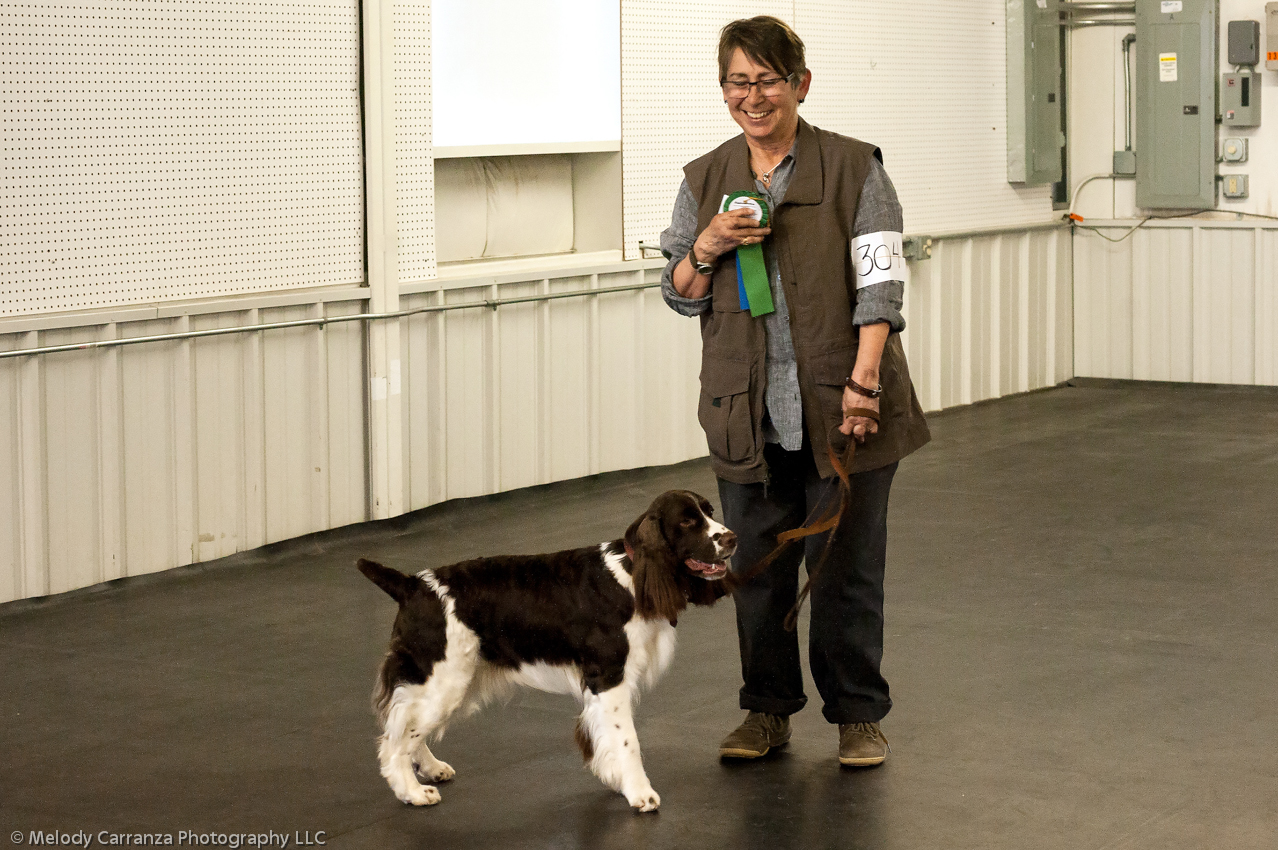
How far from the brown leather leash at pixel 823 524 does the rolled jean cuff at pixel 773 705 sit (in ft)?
0.77

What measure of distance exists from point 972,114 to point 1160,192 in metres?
1.48

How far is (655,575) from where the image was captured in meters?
3.46

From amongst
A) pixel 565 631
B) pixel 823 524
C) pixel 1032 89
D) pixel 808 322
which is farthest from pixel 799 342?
pixel 1032 89

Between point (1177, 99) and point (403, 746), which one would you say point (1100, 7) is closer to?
point (1177, 99)

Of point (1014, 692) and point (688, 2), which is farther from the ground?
point (688, 2)

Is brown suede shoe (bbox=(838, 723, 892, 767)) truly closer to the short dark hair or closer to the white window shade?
the short dark hair

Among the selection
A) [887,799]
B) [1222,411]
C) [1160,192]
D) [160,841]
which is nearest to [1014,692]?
[887,799]

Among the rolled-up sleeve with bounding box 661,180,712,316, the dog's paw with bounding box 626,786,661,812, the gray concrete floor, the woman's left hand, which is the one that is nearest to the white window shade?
the gray concrete floor

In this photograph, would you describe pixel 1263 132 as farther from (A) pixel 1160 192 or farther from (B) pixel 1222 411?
(B) pixel 1222 411

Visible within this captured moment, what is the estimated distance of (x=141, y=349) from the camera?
607cm

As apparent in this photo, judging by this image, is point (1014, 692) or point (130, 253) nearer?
point (1014, 692)

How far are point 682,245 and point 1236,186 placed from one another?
7.85 m

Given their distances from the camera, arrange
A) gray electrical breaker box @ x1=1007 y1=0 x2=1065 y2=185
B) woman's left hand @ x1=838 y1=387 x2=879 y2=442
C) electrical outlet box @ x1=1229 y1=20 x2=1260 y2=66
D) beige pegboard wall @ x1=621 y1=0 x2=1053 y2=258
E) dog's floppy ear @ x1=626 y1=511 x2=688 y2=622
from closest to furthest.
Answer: dog's floppy ear @ x1=626 y1=511 x2=688 y2=622 < woman's left hand @ x1=838 y1=387 x2=879 y2=442 < beige pegboard wall @ x1=621 y1=0 x2=1053 y2=258 < electrical outlet box @ x1=1229 y1=20 x2=1260 y2=66 < gray electrical breaker box @ x1=1007 y1=0 x2=1065 y2=185

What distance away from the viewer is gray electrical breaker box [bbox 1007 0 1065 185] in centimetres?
1063
